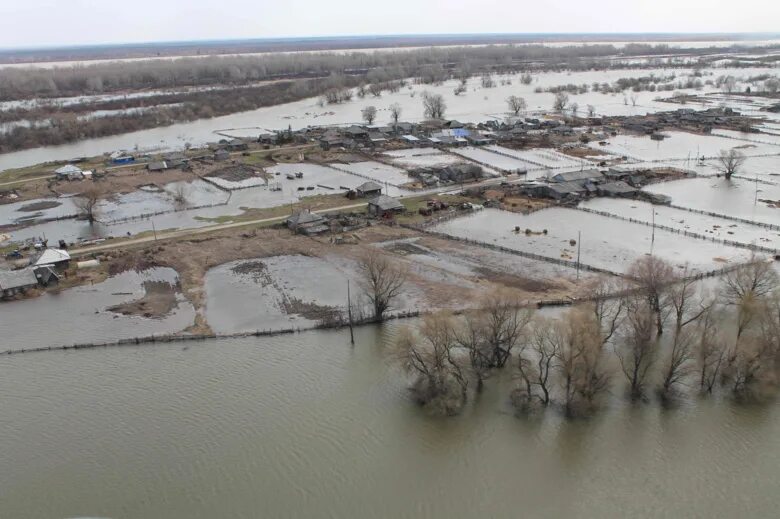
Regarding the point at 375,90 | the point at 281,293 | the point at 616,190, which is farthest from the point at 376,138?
the point at 375,90

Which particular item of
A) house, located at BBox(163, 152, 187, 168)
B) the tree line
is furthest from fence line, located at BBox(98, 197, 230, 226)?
the tree line

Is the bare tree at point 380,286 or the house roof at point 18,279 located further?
the house roof at point 18,279

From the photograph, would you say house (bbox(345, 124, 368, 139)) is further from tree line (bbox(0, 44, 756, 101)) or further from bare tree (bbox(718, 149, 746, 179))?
tree line (bbox(0, 44, 756, 101))

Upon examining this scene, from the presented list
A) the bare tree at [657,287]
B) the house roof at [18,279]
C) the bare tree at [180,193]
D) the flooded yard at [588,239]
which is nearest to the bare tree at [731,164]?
the flooded yard at [588,239]

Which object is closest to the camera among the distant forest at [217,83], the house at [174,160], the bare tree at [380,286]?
the bare tree at [380,286]

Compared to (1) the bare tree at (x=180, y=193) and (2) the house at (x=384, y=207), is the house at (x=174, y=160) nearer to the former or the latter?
(1) the bare tree at (x=180, y=193)

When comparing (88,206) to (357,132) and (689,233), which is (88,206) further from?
(689,233)
